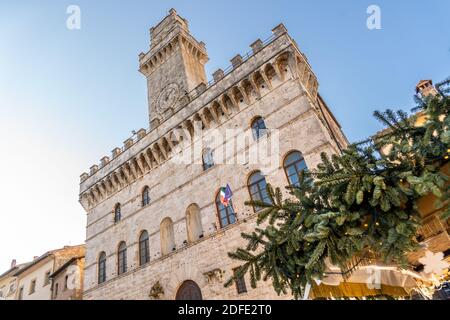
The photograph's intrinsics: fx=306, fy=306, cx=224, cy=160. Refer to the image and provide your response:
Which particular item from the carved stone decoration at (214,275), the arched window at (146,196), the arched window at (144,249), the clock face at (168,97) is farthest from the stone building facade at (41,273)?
the carved stone decoration at (214,275)

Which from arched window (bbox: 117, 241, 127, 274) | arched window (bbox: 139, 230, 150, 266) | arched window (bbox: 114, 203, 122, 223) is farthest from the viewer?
arched window (bbox: 114, 203, 122, 223)

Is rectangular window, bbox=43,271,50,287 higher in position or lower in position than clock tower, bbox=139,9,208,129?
lower

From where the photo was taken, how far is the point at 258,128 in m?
12.8

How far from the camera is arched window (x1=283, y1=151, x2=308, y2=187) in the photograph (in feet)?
36.3

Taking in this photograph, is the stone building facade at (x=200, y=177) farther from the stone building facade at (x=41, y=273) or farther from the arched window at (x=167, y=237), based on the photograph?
the stone building facade at (x=41, y=273)

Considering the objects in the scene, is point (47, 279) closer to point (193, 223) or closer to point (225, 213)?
point (193, 223)

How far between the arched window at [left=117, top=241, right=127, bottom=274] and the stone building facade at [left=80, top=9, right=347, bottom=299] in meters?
0.05

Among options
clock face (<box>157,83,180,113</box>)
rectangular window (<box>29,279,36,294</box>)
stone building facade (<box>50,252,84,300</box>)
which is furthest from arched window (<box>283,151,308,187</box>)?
rectangular window (<box>29,279,36,294</box>)

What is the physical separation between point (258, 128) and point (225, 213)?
12.4 ft

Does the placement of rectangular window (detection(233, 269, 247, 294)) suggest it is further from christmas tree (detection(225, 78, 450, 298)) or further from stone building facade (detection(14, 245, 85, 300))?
stone building facade (detection(14, 245, 85, 300))

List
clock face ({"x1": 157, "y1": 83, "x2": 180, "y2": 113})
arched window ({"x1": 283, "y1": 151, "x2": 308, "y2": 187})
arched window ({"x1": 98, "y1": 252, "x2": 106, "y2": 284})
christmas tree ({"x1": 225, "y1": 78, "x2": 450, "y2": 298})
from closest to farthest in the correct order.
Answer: christmas tree ({"x1": 225, "y1": 78, "x2": 450, "y2": 298}) < arched window ({"x1": 283, "y1": 151, "x2": 308, "y2": 187}) < arched window ({"x1": 98, "y1": 252, "x2": 106, "y2": 284}) < clock face ({"x1": 157, "y1": 83, "x2": 180, "y2": 113})

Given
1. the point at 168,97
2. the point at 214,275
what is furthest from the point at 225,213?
the point at 168,97
